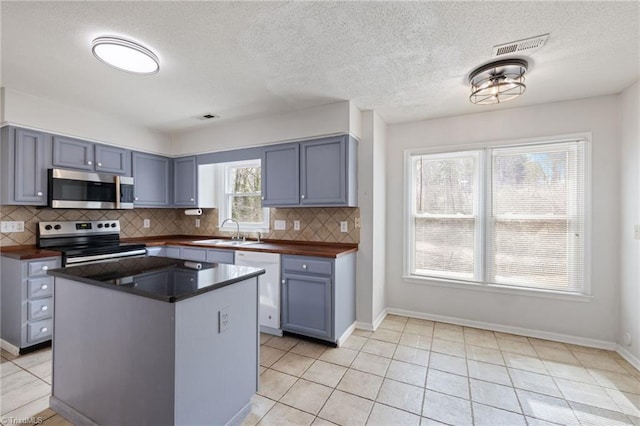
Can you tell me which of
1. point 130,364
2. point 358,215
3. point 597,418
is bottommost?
point 597,418

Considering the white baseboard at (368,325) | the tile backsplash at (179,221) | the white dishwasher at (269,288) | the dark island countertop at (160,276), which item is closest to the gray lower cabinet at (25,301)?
the tile backsplash at (179,221)

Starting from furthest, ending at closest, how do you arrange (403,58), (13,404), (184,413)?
(403,58), (13,404), (184,413)

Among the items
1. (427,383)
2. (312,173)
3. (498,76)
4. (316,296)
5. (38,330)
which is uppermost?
(498,76)

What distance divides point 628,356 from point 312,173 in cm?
326

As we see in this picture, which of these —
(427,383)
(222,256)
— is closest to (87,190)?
(222,256)

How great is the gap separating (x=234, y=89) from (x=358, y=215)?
5.85ft

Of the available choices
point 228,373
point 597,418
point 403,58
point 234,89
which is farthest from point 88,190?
point 597,418

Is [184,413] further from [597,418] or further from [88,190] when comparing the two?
[88,190]

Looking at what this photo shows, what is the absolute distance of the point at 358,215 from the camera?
3168 mm

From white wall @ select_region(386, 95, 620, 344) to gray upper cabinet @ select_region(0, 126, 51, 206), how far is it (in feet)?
12.3

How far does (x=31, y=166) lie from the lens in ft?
9.20

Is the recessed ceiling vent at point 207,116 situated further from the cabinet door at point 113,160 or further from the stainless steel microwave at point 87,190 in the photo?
the stainless steel microwave at point 87,190

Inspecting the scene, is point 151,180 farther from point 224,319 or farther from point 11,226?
point 224,319

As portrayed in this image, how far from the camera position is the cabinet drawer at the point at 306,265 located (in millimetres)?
2660
